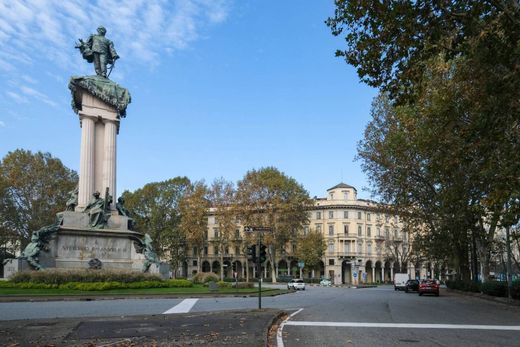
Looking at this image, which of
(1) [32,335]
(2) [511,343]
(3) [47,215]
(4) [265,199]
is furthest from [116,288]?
(4) [265,199]

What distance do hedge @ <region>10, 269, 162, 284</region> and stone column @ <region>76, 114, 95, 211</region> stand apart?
17.2ft

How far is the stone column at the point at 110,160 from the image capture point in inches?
1330

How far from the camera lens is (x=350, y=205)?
340 feet

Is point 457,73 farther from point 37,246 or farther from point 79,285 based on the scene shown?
point 37,246

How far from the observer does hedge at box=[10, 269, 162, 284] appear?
2753 cm

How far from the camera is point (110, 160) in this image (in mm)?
34062

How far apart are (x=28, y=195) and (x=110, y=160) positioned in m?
32.4

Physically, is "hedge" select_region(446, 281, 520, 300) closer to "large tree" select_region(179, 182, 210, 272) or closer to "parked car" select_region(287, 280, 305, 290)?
"parked car" select_region(287, 280, 305, 290)

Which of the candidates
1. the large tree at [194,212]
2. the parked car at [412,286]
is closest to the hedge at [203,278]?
the parked car at [412,286]

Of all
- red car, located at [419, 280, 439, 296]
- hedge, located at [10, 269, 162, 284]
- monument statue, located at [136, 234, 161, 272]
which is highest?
monument statue, located at [136, 234, 161, 272]

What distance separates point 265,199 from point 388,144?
40728 millimetres

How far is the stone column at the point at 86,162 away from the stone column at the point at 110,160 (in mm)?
810

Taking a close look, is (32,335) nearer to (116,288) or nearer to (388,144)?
(116,288)

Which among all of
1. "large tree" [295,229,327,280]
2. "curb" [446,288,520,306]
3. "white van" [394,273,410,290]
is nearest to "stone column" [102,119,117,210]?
"curb" [446,288,520,306]
